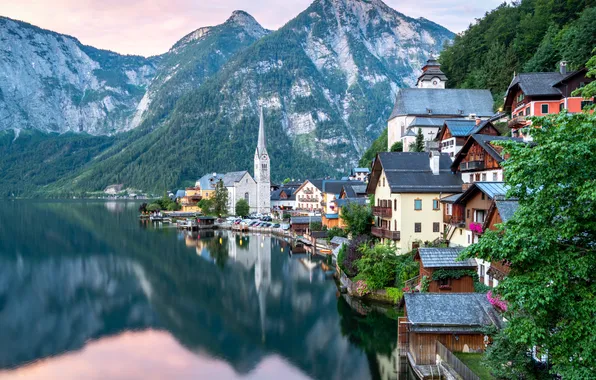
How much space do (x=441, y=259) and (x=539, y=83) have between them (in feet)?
80.7

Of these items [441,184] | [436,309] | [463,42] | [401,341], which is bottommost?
[401,341]

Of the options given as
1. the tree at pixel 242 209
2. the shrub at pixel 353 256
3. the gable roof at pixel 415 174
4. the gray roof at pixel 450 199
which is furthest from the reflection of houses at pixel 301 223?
the gray roof at pixel 450 199

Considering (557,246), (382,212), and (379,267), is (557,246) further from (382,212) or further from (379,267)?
(382,212)

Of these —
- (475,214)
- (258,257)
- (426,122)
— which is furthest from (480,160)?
(426,122)

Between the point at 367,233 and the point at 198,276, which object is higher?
the point at 367,233

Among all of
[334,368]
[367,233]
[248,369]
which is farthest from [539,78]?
[248,369]

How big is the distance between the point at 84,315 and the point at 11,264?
2653cm

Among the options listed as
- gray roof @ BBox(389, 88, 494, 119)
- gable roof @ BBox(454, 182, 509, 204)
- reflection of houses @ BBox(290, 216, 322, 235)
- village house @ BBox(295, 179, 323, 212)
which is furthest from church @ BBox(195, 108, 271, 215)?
gable roof @ BBox(454, 182, 509, 204)

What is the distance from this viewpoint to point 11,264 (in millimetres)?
54344

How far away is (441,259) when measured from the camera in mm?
26938

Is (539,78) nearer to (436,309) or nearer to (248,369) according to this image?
(436,309)

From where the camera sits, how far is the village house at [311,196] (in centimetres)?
9500

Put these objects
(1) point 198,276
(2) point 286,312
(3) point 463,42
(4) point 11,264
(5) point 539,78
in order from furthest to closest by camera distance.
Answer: (3) point 463,42
(4) point 11,264
(1) point 198,276
(5) point 539,78
(2) point 286,312

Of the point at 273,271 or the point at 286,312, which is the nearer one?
the point at 286,312
